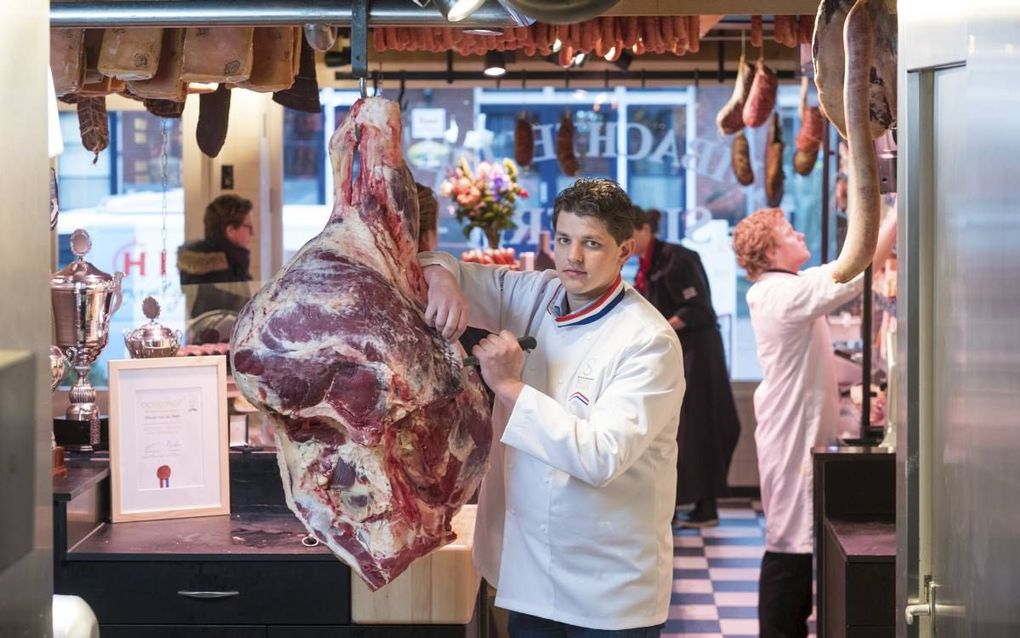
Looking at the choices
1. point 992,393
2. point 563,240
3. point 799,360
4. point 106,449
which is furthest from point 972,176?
point 799,360

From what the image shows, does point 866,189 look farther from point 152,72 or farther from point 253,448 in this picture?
point 253,448

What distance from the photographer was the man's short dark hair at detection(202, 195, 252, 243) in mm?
7207

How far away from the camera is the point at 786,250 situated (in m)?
5.54

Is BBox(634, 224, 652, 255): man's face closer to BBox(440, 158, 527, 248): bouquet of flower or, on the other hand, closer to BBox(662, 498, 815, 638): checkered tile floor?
BBox(440, 158, 527, 248): bouquet of flower

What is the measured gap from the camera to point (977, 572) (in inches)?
62.4

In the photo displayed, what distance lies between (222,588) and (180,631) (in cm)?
17

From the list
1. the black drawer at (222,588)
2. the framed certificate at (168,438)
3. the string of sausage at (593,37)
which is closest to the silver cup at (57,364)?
the framed certificate at (168,438)

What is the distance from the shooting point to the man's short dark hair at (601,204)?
8.83 feet

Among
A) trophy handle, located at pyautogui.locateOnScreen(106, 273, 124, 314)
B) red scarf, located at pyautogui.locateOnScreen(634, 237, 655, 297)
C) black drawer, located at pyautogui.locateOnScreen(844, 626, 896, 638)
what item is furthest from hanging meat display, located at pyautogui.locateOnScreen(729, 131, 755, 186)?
trophy handle, located at pyautogui.locateOnScreen(106, 273, 124, 314)

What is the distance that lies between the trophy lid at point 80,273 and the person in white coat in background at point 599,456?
158cm

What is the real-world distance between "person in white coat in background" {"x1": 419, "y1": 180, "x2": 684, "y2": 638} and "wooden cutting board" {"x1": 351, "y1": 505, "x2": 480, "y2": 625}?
0.53 meters

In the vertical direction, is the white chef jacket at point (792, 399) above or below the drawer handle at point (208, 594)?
above

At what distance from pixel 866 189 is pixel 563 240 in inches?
33.4

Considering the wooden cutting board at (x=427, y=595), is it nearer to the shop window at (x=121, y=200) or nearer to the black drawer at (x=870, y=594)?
the black drawer at (x=870, y=594)
